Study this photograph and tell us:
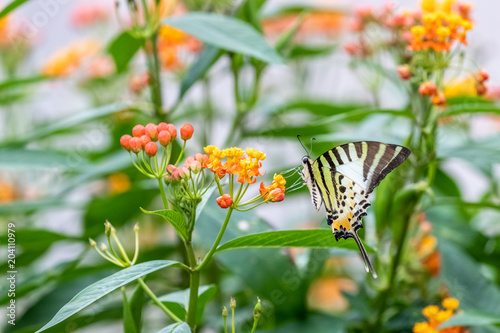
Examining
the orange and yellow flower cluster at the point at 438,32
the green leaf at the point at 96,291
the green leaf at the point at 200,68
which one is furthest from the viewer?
the green leaf at the point at 200,68

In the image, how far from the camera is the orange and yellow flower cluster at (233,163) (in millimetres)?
710

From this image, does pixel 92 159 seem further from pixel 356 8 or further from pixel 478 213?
pixel 478 213

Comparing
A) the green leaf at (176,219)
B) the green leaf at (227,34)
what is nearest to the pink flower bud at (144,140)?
the green leaf at (176,219)

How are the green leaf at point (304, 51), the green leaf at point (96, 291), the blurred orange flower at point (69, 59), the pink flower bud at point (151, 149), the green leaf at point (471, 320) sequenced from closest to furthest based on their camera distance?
the green leaf at point (96, 291) < the pink flower bud at point (151, 149) < the green leaf at point (471, 320) < the green leaf at point (304, 51) < the blurred orange flower at point (69, 59)

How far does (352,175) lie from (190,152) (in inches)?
25.0

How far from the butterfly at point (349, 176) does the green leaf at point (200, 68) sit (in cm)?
37

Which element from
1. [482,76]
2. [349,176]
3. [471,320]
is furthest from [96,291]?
[482,76]

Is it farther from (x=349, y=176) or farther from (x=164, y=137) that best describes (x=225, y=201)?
(x=349, y=176)

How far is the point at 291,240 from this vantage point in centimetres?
76

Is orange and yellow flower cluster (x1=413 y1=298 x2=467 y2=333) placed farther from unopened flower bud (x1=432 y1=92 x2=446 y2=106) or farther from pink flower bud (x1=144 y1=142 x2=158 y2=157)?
pink flower bud (x1=144 y1=142 x2=158 y2=157)

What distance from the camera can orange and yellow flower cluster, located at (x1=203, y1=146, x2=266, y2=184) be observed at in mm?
710

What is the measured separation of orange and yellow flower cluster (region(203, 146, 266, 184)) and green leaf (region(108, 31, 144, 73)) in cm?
56

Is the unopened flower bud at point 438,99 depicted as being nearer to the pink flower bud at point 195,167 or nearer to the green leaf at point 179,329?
the pink flower bud at point 195,167

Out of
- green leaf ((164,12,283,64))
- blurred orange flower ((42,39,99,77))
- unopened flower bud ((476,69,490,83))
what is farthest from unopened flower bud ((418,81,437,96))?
blurred orange flower ((42,39,99,77))
